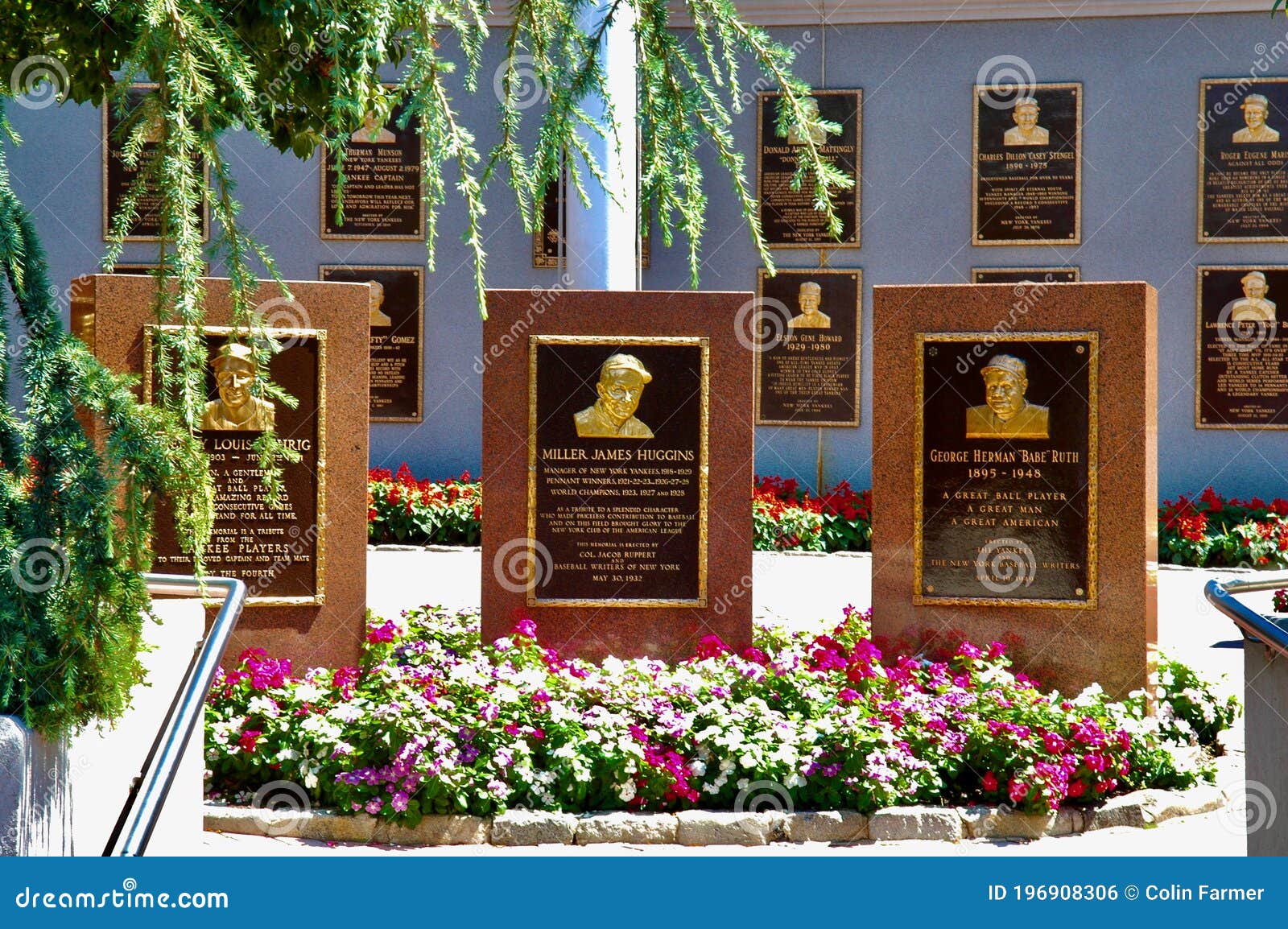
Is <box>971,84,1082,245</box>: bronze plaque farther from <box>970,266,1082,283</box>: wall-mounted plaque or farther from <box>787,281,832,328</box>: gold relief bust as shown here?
<box>787,281,832,328</box>: gold relief bust

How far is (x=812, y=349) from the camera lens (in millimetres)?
12578

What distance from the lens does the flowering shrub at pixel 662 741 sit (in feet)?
14.7

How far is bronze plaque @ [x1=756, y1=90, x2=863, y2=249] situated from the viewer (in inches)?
493

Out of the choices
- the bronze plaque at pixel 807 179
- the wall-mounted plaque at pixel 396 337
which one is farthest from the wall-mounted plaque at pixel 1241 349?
the wall-mounted plaque at pixel 396 337

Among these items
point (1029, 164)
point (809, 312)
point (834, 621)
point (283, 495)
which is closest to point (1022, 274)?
point (1029, 164)

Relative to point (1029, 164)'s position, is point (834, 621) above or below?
below

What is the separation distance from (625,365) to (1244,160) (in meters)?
8.70

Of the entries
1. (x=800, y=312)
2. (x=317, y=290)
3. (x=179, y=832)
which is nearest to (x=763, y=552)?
(x=800, y=312)

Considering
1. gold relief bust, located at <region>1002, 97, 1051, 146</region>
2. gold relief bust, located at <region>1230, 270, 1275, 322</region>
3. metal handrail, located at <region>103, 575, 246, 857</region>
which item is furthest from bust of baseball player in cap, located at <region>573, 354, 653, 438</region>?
gold relief bust, located at <region>1230, 270, 1275, 322</region>

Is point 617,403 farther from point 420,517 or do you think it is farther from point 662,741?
point 420,517

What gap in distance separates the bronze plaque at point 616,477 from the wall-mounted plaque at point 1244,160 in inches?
323

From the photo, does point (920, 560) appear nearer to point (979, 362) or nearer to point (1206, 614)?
point (979, 362)

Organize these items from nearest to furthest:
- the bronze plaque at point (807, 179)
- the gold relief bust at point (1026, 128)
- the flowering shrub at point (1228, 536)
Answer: the flowering shrub at point (1228, 536) → the gold relief bust at point (1026, 128) → the bronze plaque at point (807, 179)

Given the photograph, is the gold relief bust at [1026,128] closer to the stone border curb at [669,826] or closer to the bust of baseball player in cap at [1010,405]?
the bust of baseball player in cap at [1010,405]
